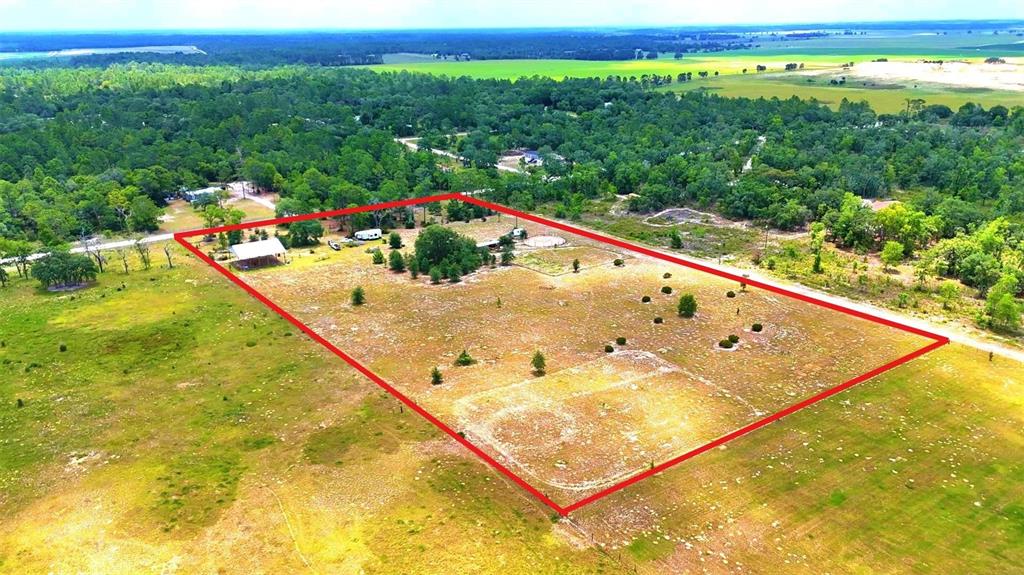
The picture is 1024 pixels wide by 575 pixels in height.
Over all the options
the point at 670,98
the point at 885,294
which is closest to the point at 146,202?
the point at 885,294

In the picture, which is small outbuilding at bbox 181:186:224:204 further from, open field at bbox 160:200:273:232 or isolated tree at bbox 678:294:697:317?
isolated tree at bbox 678:294:697:317

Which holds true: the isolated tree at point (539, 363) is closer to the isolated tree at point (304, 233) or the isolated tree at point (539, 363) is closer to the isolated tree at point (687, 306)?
the isolated tree at point (687, 306)

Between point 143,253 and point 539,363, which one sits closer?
point 539,363

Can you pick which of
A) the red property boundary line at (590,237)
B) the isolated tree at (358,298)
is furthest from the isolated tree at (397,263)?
the red property boundary line at (590,237)

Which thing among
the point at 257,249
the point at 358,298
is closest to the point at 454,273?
the point at 358,298

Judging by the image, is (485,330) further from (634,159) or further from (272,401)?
(634,159)

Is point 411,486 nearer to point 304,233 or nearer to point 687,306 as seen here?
point 687,306

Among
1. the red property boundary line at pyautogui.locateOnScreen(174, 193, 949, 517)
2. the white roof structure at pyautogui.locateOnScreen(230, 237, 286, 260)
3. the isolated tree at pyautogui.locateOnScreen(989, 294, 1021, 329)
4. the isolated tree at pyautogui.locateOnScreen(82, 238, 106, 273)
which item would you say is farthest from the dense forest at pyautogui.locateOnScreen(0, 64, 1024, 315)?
the white roof structure at pyautogui.locateOnScreen(230, 237, 286, 260)
